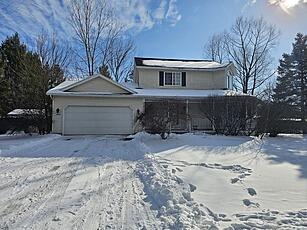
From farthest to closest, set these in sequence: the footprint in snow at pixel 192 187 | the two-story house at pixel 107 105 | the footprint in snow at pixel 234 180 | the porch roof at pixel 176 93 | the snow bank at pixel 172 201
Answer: the porch roof at pixel 176 93 < the two-story house at pixel 107 105 < the footprint in snow at pixel 234 180 < the footprint in snow at pixel 192 187 < the snow bank at pixel 172 201

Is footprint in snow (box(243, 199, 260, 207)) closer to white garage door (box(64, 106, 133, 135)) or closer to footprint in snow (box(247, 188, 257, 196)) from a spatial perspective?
footprint in snow (box(247, 188, 257, 196))

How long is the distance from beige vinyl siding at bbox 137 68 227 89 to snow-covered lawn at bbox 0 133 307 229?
1413 cm

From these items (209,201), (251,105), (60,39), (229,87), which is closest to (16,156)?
(209,201)

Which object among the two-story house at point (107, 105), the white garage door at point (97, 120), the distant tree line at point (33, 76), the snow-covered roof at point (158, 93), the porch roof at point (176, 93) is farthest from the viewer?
the distant tree line at point (33, 76)

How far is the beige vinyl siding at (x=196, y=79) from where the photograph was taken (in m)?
23.5

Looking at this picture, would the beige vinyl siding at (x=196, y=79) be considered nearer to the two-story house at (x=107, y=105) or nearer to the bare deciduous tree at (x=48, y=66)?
the two-story house at (x=107, y=105)

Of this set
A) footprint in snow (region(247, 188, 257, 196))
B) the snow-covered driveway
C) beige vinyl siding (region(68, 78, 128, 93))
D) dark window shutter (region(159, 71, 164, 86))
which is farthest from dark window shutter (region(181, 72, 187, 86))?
footprint in snow (region(247, 188, 257, 196))

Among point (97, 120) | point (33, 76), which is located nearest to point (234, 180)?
point (97, 120)

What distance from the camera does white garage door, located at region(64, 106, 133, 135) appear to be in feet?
62.7

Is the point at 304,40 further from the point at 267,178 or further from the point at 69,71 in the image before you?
the point at 267,178

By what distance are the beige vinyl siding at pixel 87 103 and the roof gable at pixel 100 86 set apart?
24.0 inches

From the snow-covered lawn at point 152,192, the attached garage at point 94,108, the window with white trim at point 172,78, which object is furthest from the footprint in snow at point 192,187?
the window with white trim at point 172,78

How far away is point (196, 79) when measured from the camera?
24000 millimetres

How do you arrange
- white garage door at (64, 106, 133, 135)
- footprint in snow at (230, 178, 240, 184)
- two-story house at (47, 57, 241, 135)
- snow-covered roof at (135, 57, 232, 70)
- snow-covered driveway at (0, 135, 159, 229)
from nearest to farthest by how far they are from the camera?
snow-covered driveway at (0, 135, 159, 229) < footprint in snow at (230, 178, 240, 184) < two-story house at (47, 57, 241, 135) < white garage door at (64, 106, 133, 135) < snow-covered roof at (135, 57, 232, 70)
